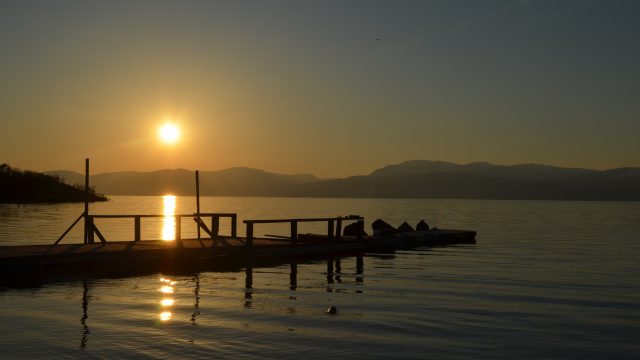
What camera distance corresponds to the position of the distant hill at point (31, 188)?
442 ft

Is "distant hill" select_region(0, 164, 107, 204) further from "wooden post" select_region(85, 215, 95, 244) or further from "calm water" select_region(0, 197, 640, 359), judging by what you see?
"calm water" select_region(0, 197, 640, 359)

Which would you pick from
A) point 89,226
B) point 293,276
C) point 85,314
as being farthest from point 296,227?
point 85,314

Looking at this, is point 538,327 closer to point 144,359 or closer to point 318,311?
point 318,311

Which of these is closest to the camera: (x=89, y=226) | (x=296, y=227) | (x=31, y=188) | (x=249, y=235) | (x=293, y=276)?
(x=293, y=276)

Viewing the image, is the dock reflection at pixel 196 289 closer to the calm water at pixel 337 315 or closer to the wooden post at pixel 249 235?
the calm water at pixel 337 315

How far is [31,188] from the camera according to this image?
13962 cm

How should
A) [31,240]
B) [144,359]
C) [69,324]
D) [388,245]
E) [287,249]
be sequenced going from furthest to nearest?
[31,240] → [388,245] → [287,249] → [69,324] → [144,359]

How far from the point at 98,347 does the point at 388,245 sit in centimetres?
2717

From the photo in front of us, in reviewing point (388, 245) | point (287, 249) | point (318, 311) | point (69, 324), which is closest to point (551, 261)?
point (388, 245)

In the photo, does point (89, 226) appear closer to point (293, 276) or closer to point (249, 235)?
point (249, 235)

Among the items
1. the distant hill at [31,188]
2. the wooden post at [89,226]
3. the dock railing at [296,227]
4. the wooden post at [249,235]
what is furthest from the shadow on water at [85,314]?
the distant hill at [31,188]

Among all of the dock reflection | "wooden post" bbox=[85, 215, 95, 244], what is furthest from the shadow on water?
"wooden post" bbox=[85, 215, 95, 244]

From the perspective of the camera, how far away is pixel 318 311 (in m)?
17.2

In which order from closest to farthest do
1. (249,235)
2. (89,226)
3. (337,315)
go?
(337,315)
(89,226)
(249,235)
